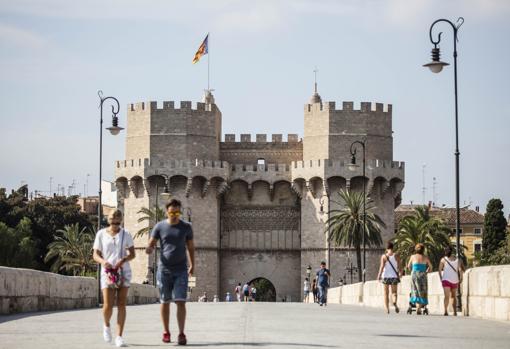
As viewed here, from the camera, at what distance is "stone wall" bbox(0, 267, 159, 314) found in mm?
21156

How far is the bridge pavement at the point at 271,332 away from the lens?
14133mm

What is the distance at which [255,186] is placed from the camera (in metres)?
78.8

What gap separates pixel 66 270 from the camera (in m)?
81.9

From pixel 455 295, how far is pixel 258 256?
185ft

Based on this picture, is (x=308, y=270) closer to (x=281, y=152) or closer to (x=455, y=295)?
(x=281, y=152)

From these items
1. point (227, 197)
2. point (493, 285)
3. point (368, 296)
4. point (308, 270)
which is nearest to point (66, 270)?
point (227, 197)

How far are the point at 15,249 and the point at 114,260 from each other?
6516 centimetres

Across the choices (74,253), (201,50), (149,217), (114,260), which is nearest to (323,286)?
(114,260)

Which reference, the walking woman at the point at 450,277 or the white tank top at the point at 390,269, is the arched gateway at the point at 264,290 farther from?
the walking woman at the point at 450,277

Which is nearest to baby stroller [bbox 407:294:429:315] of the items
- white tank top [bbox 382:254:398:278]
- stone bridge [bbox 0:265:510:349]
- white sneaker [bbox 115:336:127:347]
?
stone bridge [bbox 0:265:510:349]

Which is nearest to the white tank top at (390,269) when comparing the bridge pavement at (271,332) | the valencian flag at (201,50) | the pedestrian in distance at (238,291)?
the bridge pavement at (271,332)

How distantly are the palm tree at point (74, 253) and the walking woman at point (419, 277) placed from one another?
54901 millimetres

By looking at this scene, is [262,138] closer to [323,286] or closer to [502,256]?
[502,256]

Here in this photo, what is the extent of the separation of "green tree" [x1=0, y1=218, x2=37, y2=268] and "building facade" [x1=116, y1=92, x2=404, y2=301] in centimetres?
655
